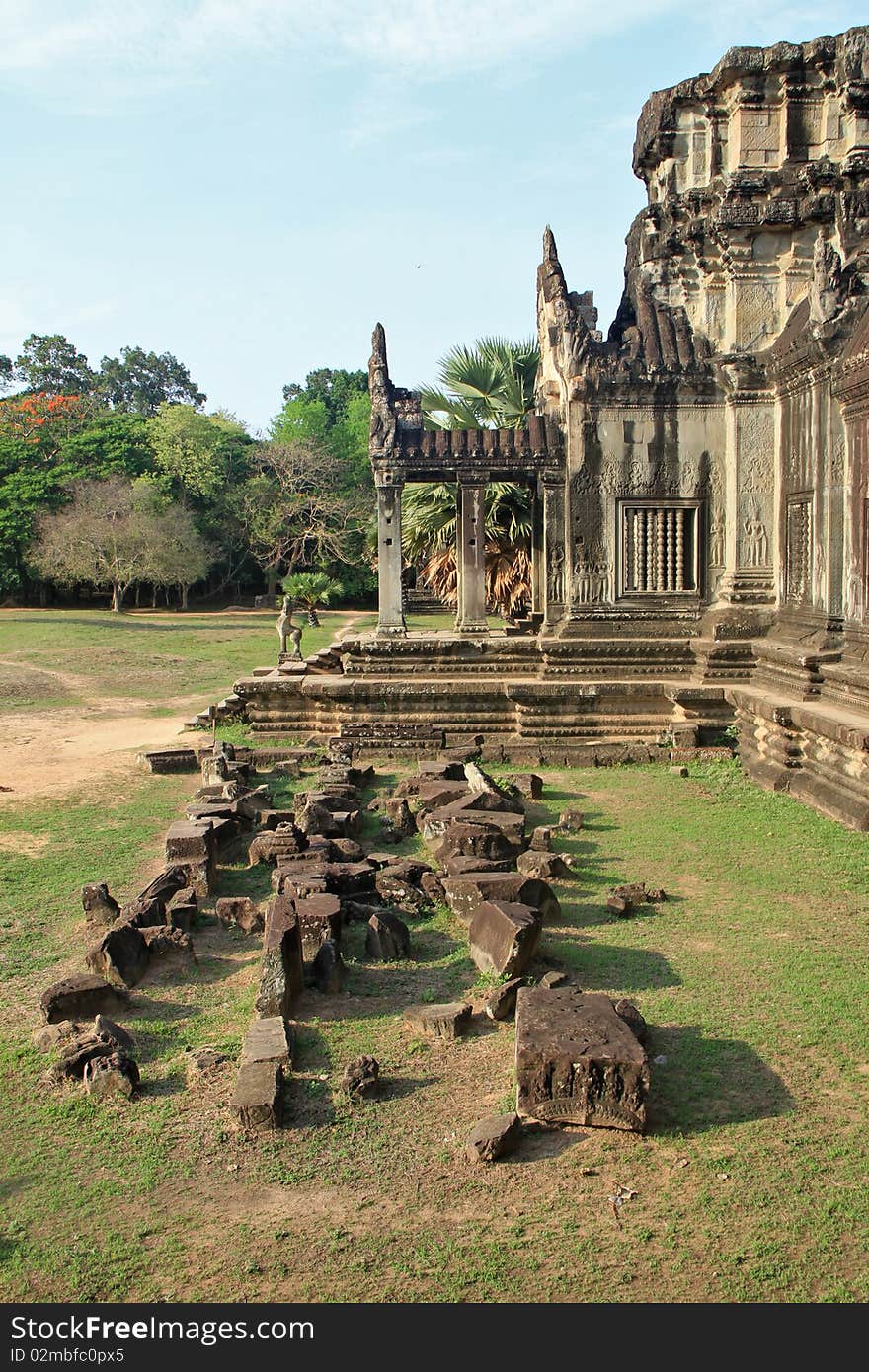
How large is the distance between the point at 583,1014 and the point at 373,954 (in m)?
1.71

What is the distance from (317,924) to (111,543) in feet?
92.3

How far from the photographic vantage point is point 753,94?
40.0 ft

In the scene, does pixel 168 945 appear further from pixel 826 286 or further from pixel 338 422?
pixel 338 422

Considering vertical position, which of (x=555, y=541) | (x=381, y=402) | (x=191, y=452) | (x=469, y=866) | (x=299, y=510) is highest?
(x=191, y=452)

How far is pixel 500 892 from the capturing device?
20.8 ft

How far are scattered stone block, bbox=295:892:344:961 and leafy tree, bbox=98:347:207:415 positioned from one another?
65.0 metres

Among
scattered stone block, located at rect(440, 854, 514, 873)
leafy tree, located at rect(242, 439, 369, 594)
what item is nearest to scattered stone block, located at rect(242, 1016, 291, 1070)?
scattered stone block, located at rect(440, 854, 514, 873)

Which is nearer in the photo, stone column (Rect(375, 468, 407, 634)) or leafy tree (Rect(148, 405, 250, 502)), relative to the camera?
stone column (Rect(375, 468, 407, 634))

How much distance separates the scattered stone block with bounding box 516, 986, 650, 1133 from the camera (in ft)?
13.2

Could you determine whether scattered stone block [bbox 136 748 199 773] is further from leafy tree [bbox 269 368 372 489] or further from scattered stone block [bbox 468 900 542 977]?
leafy tree [bbox 269 368 372 489]

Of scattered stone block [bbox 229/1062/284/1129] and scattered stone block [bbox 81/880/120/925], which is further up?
scattered stone block [bbox 81/880/120/925]

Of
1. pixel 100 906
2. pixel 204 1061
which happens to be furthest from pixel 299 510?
pixel 204 1061
